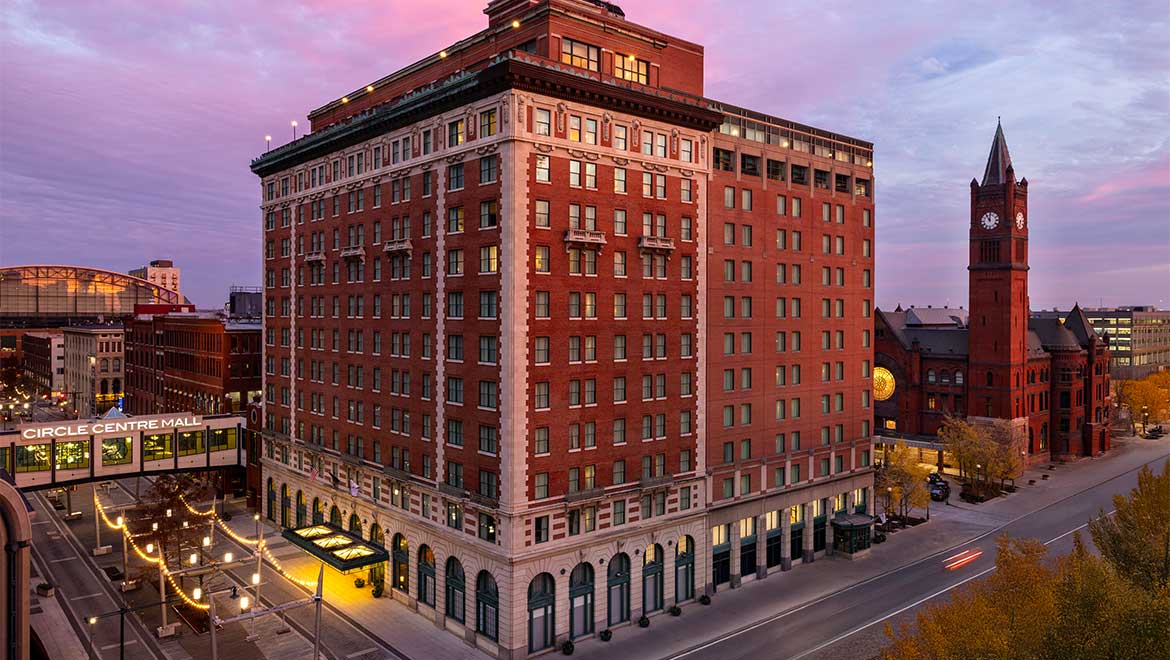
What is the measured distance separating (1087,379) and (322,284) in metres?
114

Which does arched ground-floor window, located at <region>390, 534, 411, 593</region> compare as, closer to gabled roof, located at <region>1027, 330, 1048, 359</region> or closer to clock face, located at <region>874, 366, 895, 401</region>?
clock face, located at <region>874, 366, 895, 401</region>

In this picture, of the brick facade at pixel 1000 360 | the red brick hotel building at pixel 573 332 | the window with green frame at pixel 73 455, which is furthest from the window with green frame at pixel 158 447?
the brick facade at pixel 1000 360

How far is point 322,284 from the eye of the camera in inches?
2613

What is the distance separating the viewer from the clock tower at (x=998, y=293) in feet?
327

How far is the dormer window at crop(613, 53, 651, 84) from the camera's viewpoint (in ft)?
171

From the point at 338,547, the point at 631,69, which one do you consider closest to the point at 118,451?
the point at 338,547

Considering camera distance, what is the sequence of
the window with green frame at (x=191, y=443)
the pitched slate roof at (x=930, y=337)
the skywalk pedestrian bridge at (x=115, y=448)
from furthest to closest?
the pitched slate roof at (x=930, y=337) < the window with green frame at (x=191, y=443) < the skywalk pedestrian bridge at (x=115, y=448)

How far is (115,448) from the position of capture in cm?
6794

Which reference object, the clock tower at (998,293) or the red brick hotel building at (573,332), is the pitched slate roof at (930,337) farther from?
the red brick hotel building at (573,332)

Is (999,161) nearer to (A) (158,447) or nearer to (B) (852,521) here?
(B) (852,521)

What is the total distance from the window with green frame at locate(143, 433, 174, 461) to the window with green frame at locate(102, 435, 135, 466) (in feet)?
4.16

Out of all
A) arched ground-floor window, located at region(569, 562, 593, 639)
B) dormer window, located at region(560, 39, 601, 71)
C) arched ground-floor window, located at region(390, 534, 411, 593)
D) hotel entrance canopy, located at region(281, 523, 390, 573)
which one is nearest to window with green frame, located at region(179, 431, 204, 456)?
hotel entrance canopy, located at region(281, 523, 390, 573)

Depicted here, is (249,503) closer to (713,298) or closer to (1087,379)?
(713,298)

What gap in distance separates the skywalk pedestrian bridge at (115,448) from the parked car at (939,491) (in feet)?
266
